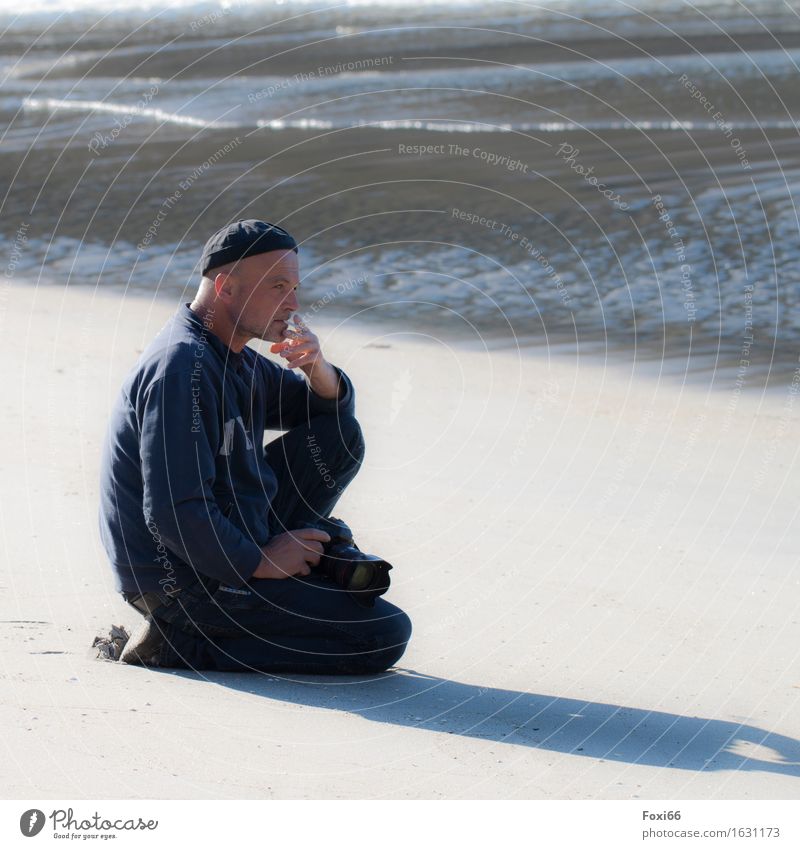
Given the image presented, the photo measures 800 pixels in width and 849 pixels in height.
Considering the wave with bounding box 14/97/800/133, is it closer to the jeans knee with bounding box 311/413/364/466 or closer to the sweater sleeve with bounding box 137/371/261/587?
the jeans knee with bounding box 311/413/364/466

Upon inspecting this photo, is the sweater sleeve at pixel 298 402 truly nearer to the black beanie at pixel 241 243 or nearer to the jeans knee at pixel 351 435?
the jeans knee at pixel 351 435

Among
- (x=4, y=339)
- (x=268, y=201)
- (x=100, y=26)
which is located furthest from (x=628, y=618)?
(x=100, y=26)

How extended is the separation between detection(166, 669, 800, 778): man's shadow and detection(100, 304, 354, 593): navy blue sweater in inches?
17.4

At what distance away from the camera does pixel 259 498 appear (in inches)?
179

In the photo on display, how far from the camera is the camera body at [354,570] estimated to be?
4480mm

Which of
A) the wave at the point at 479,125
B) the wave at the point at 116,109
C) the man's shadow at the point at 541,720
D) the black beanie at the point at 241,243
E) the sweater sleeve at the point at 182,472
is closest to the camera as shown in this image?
the man's shadow at the point at 541,720

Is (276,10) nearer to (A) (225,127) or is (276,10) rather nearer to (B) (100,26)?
(B) (100,26)

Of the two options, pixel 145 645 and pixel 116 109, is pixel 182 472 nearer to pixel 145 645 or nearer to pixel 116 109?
pixel 145 645

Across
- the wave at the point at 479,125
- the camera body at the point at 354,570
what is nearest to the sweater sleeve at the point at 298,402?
the camera body at the point at 354,570

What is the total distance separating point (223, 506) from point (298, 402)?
0.66m

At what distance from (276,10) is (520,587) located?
4353 centimetres

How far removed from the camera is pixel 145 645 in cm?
446

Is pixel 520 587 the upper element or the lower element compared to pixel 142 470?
lower

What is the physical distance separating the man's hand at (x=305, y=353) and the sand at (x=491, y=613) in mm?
990
